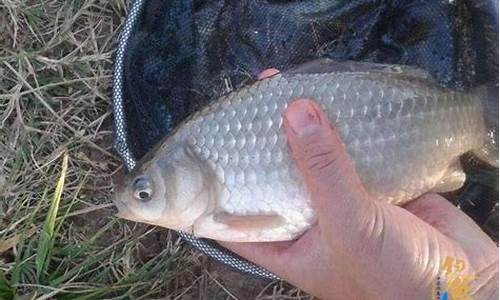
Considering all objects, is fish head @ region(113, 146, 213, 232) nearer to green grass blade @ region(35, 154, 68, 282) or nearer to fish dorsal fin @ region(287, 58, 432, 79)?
fish dorsal fin @ region(287, 58, 432, 79)

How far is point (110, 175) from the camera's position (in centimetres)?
229

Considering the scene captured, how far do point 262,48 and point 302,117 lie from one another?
572 millimetres

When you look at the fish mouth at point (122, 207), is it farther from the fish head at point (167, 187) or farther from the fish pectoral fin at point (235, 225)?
the fish pectoral fin at point (235, 225)

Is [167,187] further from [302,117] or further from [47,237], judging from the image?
[47,237]

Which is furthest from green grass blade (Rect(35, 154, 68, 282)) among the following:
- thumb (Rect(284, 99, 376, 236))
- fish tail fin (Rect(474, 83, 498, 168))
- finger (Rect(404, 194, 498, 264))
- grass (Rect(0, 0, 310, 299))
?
fish tail fin (Rect(474, 83, 498, 168))

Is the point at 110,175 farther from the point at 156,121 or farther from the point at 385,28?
the point at 385,28

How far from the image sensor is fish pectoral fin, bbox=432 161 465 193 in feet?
6.32

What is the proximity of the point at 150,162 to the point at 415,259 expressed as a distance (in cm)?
65

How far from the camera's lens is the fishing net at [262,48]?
214 cm

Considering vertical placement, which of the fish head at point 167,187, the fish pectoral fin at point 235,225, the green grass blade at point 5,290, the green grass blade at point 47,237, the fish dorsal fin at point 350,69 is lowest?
the green grass blade at point 5,290

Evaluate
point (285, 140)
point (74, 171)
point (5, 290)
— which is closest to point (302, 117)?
point (285, 140)

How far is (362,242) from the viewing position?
171 centimetres

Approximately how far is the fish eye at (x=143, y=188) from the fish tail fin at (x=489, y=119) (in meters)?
0.85

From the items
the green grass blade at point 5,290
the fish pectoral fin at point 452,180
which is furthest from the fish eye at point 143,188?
the fish pectoral fin at point 452,180
